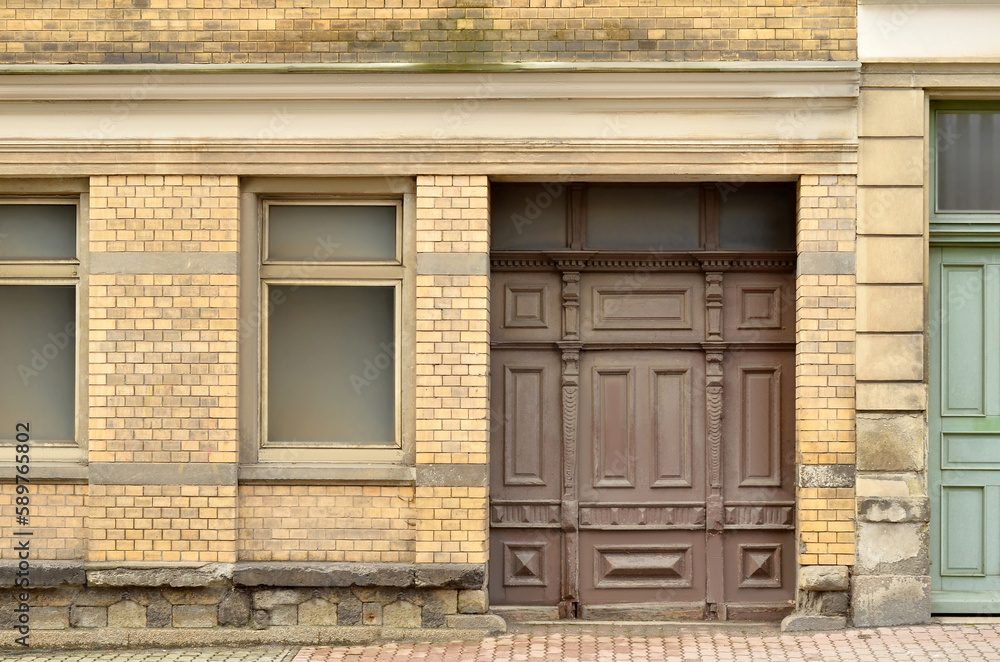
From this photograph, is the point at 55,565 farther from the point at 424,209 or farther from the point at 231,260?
the point at 424,209

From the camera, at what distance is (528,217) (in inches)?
329

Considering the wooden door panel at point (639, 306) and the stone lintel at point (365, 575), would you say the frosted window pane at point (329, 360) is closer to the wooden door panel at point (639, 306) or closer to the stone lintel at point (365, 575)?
the stone lintel at point (365, 575)

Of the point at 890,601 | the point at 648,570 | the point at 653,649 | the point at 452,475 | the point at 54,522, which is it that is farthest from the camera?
the point at 648,570

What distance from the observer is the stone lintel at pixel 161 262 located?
788cm

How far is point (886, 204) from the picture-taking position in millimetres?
7836

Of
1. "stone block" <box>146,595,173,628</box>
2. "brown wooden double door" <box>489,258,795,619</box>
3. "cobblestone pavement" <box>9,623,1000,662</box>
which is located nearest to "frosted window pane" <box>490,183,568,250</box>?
"brown wooden double door" <box>489,258,795,619</box>

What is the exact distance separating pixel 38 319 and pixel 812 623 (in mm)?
5833

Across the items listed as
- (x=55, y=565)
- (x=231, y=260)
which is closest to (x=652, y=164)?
(x=231, y=260)

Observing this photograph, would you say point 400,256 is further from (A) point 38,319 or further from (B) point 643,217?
(A) point 38,319

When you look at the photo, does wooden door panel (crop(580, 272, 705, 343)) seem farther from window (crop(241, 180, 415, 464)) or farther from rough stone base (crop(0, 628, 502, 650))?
rough stone base (crop(0, 628, 502, 650))

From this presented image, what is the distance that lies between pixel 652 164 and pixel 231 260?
9.77 feet

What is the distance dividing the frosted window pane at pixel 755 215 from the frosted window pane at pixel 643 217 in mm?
212

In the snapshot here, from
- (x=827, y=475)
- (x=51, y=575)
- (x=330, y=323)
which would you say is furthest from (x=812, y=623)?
(x=51, y=575)

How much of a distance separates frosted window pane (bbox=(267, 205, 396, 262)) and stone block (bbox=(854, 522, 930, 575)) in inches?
151
